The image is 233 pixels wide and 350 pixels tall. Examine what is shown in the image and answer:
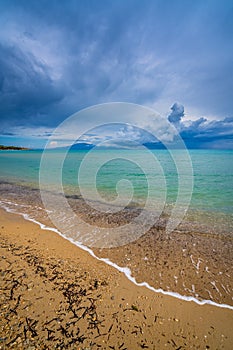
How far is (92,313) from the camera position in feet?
11.9

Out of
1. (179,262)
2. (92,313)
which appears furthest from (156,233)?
(92,313)

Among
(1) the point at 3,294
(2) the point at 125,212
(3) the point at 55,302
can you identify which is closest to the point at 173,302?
(3) the point at 55,302

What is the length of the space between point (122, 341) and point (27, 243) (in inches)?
185

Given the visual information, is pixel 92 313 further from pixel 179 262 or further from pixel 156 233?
pixel 156 233

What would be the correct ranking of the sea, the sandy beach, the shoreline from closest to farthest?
the sandy beach → the shoreline → the sea

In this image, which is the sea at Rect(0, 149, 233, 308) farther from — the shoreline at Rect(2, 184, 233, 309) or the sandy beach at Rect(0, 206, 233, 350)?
the sandy beach at Rect(0, 206, 233, 350)

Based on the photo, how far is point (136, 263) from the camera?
5.59 m

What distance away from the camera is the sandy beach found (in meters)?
3.13

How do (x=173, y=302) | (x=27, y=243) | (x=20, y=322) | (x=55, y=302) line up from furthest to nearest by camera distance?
1. (x=27, y=243)
2. (x=173, y=302)
3. (x=55, y=302)
4. (x=20, y=322)

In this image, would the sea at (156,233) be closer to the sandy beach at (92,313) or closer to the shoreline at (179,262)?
the shoreline at (179,262)

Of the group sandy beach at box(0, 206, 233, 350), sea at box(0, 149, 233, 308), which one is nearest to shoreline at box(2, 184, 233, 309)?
sea at box(0, 149, 233, 308)

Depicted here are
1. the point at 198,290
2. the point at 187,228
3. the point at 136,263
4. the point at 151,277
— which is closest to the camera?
the point at 198,290

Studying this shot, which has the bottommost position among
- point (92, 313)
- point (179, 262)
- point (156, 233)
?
point (156, 233)

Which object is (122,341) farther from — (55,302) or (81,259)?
(81,259)
